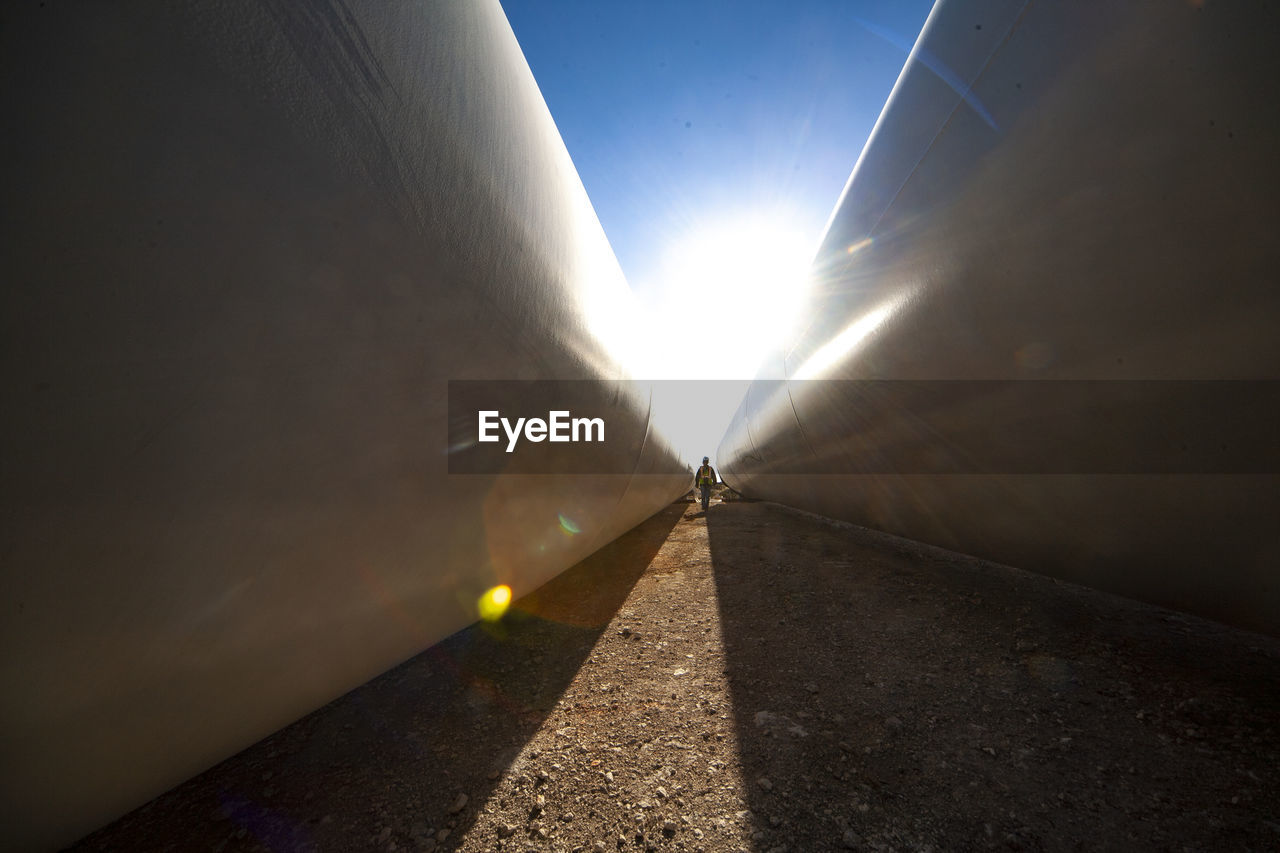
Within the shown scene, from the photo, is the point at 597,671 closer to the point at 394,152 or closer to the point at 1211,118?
the point at 394,152

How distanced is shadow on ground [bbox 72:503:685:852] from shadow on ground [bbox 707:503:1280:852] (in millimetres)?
708

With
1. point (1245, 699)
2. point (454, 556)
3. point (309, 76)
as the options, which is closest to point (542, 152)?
point (309, 76)

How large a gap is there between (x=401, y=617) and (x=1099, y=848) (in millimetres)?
1617

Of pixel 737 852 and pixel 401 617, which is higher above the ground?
pixel 401 617

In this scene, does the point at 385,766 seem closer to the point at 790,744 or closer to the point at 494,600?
the point at 494,600

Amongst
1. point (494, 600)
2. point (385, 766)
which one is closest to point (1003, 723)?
point (494, 600)

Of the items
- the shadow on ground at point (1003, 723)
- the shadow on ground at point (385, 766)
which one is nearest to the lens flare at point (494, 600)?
the shadow on ground at point (385, 766)

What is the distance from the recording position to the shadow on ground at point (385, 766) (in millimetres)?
963

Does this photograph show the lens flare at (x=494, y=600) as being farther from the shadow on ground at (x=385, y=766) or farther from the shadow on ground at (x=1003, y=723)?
the shadow on ground at (x=1003, y=723)

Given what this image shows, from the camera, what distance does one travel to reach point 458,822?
1.00m

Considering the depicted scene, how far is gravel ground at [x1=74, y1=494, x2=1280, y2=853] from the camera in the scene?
94 centimetres

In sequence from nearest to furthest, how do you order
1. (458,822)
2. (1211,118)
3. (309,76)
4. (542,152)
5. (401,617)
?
1. (309,76)
2. (1211,118)
3. (458,822)
4. (401,617)
5. (542,152)

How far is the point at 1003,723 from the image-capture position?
122cm

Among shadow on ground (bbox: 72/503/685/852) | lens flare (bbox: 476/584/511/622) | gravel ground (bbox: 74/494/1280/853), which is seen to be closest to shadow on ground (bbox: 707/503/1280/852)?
gravel ground (bbox: 74/494/1280/853)
